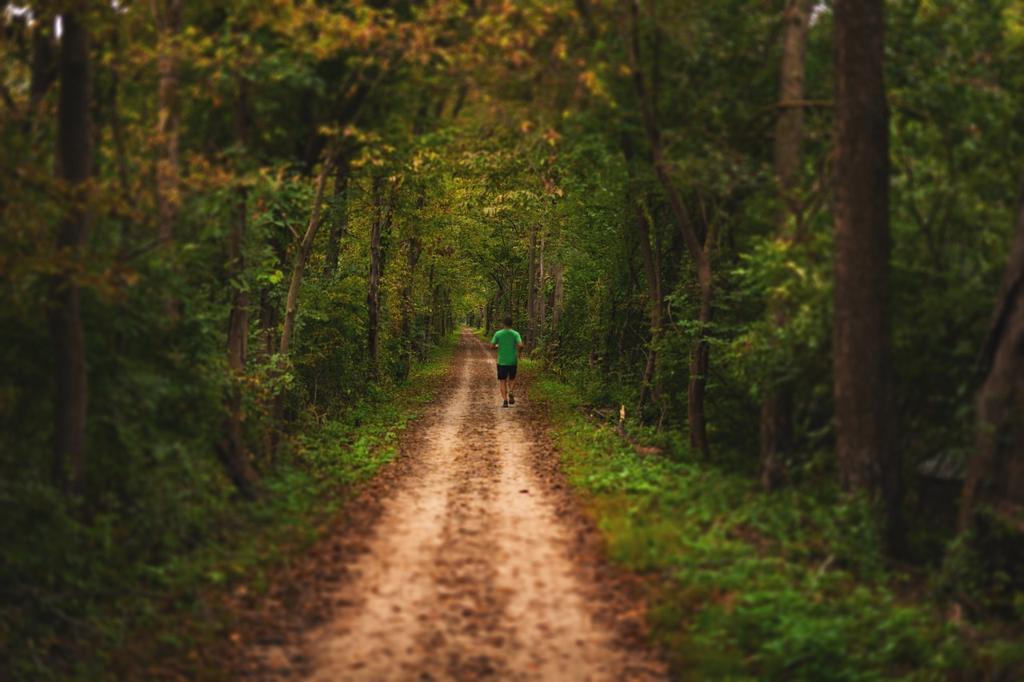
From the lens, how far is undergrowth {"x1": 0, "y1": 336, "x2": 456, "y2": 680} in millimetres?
6410

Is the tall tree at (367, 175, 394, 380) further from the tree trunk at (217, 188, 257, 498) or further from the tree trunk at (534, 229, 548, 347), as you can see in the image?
the tree trunk at (534, 229, 548, 347)

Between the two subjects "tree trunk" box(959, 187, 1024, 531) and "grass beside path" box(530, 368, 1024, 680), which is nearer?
"grass beside path" box(530, 368, 1024, 680)

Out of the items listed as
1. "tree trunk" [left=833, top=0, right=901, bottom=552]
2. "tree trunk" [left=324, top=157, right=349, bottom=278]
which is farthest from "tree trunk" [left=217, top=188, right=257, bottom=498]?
"tree trunk" [left=833, top=0, right=901, bottom=552]

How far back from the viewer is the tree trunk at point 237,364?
407 inches

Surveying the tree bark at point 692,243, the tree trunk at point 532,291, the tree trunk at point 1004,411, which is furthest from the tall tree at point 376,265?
the tree trunk at point 1004,411

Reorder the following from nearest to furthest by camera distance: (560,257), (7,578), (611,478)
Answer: (7,578) < (611,478) < (560,257)

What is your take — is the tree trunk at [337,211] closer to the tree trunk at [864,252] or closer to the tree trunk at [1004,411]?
the tree trunk at [864,252]

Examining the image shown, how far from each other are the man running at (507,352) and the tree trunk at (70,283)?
13.4 m

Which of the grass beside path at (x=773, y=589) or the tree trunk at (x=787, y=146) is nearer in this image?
the grass beside path at (x=773, y=589)

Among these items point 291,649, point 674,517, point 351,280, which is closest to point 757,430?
point 674,517

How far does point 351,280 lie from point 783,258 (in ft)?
47.3

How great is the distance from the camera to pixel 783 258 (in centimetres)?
988

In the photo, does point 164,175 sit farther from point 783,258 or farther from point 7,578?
point 783,258

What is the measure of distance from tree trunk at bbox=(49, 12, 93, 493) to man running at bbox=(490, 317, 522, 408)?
13.4 m
